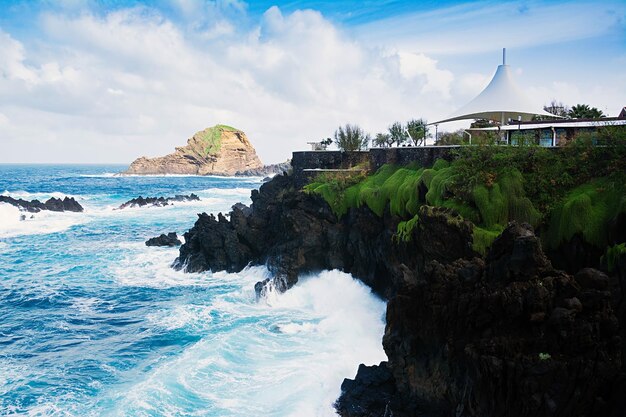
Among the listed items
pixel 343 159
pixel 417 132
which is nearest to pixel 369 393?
pixel 343 159

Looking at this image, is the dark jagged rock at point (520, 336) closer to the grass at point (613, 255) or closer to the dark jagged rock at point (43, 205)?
the grass at point (613, 255)

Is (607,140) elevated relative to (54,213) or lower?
elevated

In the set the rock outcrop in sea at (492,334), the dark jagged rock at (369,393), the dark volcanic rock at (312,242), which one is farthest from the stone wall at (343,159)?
the dark jagged rock at (369,393)

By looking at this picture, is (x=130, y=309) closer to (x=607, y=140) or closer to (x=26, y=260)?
(x=26, y=260)

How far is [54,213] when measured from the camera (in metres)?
56.4

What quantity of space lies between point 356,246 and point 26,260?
22104mm

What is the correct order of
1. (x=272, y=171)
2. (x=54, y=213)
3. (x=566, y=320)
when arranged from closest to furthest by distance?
(x=566, y=320) < (x=54, y=213) < (x=272, y=171)

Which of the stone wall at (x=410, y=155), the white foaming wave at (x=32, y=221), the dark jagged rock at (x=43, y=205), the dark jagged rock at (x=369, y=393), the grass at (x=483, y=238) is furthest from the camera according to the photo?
the dark jagged rock at (x=43, y=205)

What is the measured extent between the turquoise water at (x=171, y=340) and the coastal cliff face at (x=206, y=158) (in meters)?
121

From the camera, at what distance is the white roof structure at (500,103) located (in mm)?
21875

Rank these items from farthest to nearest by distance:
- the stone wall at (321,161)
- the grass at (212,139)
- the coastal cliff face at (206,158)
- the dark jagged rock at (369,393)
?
the grass at (212,139), the coastal cliff face at (206,158), the stone wall at (321,161), the dark jagged rock at (369,393)

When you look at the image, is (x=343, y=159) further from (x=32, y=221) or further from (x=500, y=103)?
(x=32, y=221)

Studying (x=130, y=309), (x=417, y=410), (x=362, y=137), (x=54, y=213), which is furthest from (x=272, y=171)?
(x=417, y=410)

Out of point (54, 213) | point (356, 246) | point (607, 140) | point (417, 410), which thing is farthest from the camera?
point (54, 213)
